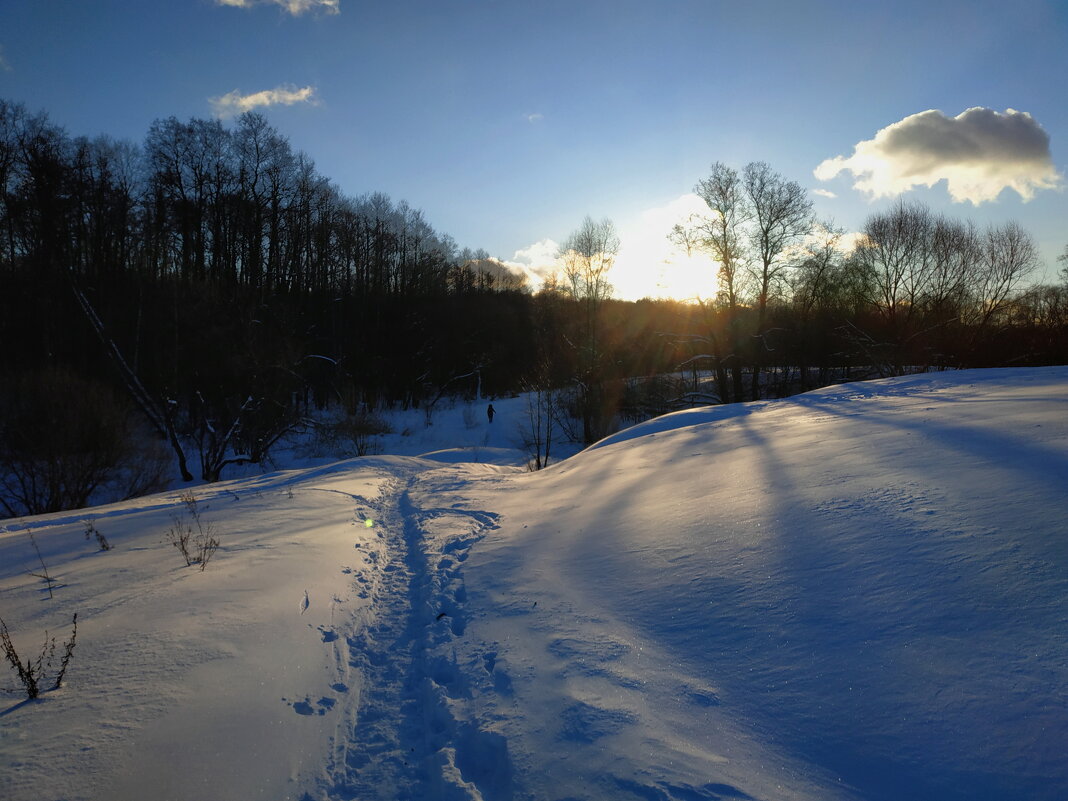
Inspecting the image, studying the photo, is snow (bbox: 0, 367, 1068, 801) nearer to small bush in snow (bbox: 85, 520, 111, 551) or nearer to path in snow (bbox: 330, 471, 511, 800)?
path in snow (bbox: 330, 471, 511, 800)

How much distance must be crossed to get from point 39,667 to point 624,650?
3.58m

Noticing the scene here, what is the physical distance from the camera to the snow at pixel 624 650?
2393mm

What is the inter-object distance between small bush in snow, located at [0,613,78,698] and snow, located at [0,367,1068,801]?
0.31 ft

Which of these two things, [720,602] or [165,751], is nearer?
[165,751]

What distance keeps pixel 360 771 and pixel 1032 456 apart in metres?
6.17

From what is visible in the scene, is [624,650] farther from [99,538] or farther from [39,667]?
[99,538]

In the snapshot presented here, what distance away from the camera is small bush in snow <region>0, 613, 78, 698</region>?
2.78 m

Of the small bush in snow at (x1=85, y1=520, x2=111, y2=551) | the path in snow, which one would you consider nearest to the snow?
the path in snow

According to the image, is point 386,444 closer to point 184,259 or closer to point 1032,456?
point 184,259

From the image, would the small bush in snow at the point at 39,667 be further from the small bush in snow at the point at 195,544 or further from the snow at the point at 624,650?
the small bush in snow at the point at 195,544

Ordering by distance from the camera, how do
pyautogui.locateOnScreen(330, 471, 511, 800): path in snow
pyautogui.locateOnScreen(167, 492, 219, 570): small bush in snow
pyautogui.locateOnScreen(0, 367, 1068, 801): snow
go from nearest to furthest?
pyautogui.locateOnScreen(0, 367, 1068, 801): snow
pyautogui.locateOnScreen(330, 471, 511, 800): path in snow
pyautogui.locateOnScreen(167, 492, 219, 570): small bush in snow

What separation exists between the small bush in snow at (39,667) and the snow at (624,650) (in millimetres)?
94

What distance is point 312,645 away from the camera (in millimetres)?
3959

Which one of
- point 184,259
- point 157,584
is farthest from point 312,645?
point 184,259
